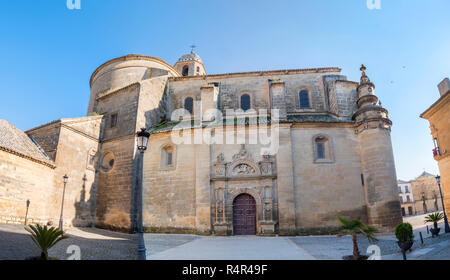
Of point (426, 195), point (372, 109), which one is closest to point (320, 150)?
point (372, 109)

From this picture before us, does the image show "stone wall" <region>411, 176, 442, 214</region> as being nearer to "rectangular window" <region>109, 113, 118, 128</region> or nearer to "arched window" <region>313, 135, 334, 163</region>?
"arched window" <region>313, 135, 334, 163</region>

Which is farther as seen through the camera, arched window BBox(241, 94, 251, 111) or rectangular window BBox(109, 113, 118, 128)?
arched window BBox(241, 94, 251, 111)

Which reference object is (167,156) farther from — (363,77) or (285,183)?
(363,77)

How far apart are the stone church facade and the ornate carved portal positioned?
0.18 ft

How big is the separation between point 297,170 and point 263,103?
6.32m

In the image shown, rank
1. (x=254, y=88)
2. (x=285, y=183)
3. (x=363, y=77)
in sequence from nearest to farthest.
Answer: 1. (x=285, y=183)
2. (x=363, y=77)
3. (x=254, y=88)

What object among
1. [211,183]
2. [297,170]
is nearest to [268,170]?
[297,170]

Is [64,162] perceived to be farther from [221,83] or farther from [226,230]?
[221,83]

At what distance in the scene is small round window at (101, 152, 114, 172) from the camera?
17.7 m

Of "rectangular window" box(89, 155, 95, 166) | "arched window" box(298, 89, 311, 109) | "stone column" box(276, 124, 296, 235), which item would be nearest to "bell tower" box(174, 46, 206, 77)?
"arched window" box(298, 89, 311, 109)

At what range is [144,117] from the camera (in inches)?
707

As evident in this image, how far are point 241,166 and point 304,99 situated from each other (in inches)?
306

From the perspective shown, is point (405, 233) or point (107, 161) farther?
point (107, 161)

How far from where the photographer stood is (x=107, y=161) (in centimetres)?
1798
